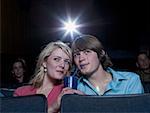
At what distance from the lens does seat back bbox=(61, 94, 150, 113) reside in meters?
1.17

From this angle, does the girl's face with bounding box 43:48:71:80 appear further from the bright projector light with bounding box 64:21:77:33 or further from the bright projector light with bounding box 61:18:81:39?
the bright projector light with bounding box 64:21:77:33

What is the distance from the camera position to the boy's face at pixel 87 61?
1697mm

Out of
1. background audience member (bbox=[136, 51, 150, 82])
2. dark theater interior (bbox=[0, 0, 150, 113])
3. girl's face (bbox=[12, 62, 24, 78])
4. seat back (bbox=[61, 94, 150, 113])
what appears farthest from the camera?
dark theater interior (bbox=[0, 0, 150, 113])

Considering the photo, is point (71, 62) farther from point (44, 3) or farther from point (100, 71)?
point (44, 3)

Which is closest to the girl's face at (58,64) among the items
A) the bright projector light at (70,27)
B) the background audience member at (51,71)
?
the background audience member at (51,71)

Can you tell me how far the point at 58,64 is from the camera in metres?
1.77

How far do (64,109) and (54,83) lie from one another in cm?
65

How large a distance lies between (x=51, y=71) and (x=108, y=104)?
0.68m

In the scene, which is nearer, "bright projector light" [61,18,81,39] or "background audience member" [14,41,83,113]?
"background audience member" [14,41,83,113]

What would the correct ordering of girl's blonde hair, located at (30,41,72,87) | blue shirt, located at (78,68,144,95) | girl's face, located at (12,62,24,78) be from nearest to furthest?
blue shirt, located at (78,68,144,95) → girl's blonde hair, located at (30,41,72,87) → girl's face, located at (12,62,24,78)

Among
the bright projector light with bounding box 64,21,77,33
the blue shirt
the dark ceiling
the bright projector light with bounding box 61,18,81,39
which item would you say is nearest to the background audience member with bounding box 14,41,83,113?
the blue shirt

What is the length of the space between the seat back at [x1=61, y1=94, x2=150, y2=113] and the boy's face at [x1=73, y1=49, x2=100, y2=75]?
524 millimetres

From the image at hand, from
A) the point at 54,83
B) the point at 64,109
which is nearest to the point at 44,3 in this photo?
the point at 54,83

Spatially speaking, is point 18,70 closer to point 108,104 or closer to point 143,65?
point 143,65
